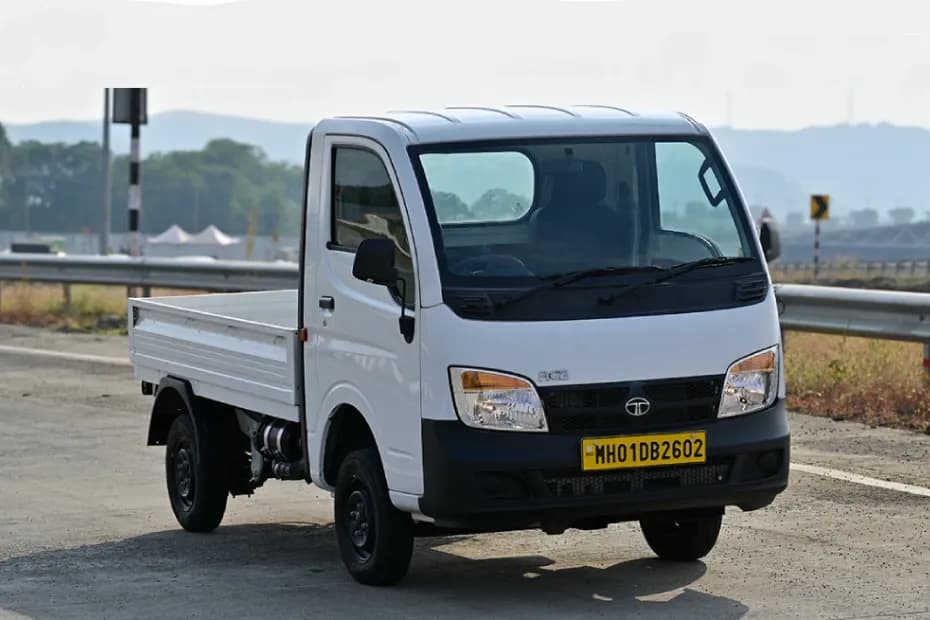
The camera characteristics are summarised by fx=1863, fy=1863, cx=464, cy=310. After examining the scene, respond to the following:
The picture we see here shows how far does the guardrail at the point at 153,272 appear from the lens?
22.5 m

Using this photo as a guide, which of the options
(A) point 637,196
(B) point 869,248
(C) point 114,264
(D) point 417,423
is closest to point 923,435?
(A) point 637,196

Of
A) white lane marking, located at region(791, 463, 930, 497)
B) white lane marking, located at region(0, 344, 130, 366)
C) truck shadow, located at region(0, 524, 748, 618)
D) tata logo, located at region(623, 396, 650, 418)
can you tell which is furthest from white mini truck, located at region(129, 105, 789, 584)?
white lane marking, located at region(0, 344, 130, 366)

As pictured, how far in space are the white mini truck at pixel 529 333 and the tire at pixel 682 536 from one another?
10mm

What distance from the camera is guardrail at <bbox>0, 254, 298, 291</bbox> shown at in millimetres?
22547

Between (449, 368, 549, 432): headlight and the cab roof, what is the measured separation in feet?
3.84

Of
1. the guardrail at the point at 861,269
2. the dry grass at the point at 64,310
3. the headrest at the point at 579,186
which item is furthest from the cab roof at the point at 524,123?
the guardrail at the point at 861,269

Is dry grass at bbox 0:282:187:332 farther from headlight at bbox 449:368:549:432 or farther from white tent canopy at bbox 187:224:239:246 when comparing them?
white tent canopy at bbox 187:224:239:246

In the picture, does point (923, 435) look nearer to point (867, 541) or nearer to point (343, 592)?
point (867, 541)

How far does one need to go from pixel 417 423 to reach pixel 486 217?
1.01 m

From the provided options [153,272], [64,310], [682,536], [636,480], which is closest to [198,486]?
[682,536]

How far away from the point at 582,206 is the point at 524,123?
450 mm

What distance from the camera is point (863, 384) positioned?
14508 millimetres

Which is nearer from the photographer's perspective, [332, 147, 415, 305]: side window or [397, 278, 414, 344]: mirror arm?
[397, 278, 414, 344]: mirror arm

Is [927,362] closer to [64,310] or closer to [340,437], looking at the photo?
[340,437]
